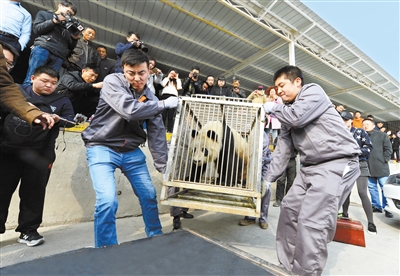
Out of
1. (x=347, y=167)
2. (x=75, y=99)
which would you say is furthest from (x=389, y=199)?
(x=75, y=99)

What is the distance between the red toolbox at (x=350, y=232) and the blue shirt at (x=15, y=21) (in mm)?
4858

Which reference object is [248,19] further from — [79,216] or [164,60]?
[79,216]

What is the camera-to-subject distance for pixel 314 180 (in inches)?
72.9

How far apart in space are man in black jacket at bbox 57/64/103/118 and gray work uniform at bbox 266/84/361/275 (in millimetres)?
2861

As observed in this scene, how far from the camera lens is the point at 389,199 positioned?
3984mm

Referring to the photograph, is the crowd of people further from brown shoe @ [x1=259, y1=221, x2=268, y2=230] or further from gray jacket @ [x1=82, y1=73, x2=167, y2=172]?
brown shoe @ [x1=259, y1=221, x2=268, y2=230]

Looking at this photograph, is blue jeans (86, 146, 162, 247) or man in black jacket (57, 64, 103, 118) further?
man in black jacket (57, 64, 103, 118)

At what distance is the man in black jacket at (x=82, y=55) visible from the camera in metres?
3.92

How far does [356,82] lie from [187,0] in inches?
367

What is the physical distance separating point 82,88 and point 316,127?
3.24m

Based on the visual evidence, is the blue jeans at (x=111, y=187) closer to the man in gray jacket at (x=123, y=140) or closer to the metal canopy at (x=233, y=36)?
the man in gray jacket at (x=123, y=140)

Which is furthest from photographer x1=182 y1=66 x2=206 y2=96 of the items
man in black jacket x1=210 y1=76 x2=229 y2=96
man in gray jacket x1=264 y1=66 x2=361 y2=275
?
man in gray jacket x1=264 y1=66 x2=361 y2=275

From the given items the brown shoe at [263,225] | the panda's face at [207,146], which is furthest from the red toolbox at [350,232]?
the panda's face at [207,146]

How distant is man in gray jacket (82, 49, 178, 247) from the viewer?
5.71 feet
